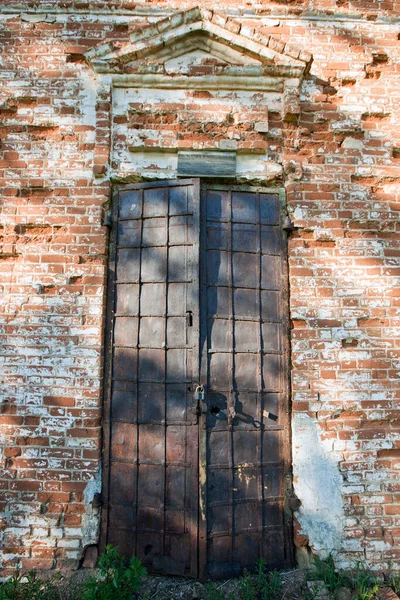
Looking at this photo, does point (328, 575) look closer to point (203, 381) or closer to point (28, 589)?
point (203, 381)

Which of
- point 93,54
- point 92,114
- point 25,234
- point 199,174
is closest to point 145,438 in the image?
point 25,234

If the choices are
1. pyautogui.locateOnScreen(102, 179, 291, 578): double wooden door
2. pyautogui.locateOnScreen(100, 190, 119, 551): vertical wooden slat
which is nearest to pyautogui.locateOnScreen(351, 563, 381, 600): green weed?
pyautogui.locateOnScreen(102, 179, 291, 578): double wooden door

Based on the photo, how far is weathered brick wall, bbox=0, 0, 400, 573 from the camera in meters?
3.24

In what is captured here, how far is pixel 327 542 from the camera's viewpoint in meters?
3.18

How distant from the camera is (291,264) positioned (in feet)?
11.5

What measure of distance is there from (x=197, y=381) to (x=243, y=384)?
13.6 inches

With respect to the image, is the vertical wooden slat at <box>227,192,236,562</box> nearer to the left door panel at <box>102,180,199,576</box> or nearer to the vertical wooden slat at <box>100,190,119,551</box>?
the left door panel at <box>102,180,199,576</box>

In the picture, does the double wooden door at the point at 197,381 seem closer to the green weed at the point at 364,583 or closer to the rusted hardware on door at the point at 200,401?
the rusted hardware on door at the point at 200,401

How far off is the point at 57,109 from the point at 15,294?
1.52m

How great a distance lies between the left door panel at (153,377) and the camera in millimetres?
3221

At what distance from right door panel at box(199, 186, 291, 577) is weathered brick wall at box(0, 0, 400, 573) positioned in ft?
0.47

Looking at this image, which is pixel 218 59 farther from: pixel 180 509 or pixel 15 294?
pixel 180 509

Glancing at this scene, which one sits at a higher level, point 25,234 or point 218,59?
point 218,59

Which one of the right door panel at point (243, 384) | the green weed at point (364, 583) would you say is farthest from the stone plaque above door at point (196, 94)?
the green weed at point (364, 583)
